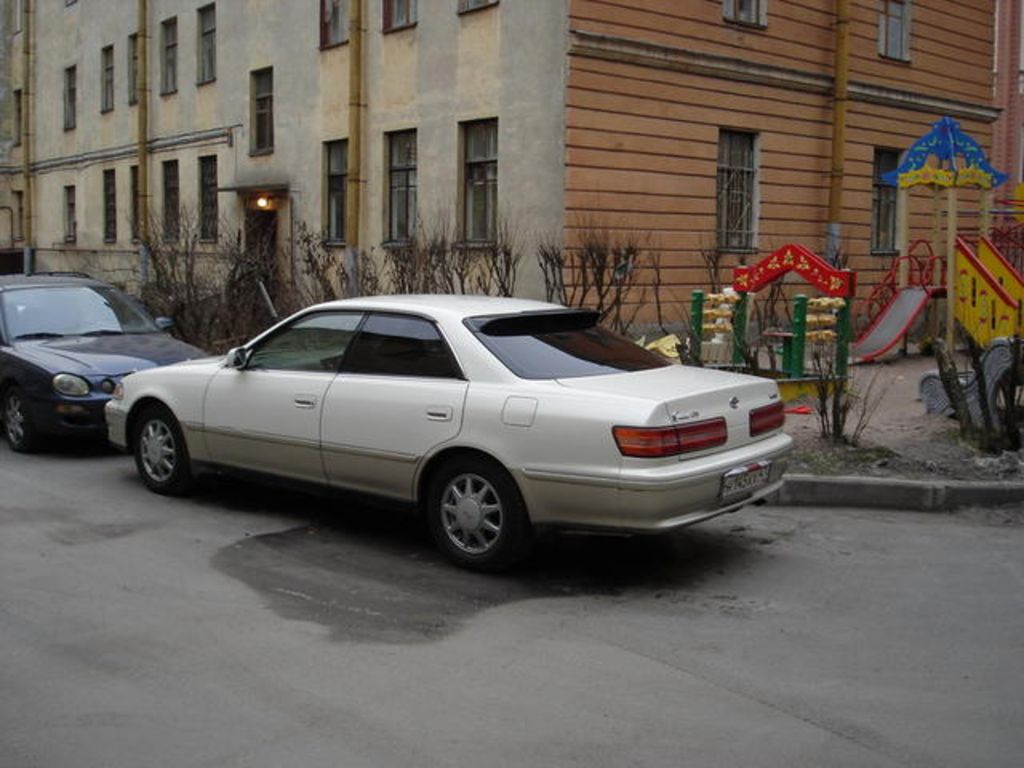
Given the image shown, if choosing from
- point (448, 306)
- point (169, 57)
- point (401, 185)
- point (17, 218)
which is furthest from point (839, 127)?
point (17, 218)

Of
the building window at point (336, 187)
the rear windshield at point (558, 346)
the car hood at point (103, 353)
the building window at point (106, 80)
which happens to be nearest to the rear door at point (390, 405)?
the rear windshield at point (558, 346)

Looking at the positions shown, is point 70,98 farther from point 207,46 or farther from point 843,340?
point 843,340

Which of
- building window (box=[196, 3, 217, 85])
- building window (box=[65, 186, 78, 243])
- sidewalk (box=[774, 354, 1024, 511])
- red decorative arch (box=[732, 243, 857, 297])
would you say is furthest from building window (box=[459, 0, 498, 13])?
building window (box=[65, 186, 78, 243])

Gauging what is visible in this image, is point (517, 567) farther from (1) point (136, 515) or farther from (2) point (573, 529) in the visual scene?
(1) point (136, 515)

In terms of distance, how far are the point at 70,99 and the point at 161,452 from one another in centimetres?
2858

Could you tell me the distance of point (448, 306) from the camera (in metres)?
7.30

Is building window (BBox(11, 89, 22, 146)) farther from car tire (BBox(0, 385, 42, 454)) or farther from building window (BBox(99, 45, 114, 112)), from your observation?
car tire (BBox(0, 385, 42, 454))

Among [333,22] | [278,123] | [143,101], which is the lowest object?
[278,123]

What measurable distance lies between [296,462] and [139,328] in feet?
16.1

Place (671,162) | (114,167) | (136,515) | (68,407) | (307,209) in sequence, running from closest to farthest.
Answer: (136,515) → (68,407) → (671,162) → (307,209) → (114,167)

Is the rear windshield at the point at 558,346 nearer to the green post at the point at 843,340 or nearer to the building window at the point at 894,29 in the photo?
the green post at the point at 843,340

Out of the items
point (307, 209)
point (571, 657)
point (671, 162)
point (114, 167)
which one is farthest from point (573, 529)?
point (114, 167)

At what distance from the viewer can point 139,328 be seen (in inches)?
463

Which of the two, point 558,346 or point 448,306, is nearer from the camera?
point 558,346
